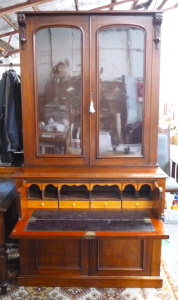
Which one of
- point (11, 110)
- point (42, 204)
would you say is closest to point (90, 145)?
point (42, 204)

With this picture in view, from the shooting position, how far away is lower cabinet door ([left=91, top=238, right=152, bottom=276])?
82.0 inches

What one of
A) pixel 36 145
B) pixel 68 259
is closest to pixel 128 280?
pixel 68 259

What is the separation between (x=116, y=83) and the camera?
6.47 ft

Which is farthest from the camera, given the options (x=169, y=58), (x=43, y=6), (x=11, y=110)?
(x=169, y=58)

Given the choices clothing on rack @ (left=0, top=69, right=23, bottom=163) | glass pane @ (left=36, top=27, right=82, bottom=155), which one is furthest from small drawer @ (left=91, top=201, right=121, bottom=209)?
clothing on rack @ (left=0, top=69, right=23, bottom=163)

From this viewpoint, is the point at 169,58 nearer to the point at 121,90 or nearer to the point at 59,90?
the point at 121,90

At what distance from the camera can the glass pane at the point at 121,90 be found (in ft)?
6.34

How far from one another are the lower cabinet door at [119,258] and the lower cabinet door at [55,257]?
0.08 m

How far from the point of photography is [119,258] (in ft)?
6.91

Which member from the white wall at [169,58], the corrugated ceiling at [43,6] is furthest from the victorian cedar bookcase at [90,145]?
the white wall at [169,58]

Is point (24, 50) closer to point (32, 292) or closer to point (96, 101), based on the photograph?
point (96, 101)

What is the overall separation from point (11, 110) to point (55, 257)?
3.82 feet

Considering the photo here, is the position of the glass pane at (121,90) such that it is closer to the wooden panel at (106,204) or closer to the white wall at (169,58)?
the wooden panel at (106,204)

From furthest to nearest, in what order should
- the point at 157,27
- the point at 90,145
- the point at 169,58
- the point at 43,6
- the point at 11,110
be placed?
1. the point at 169,58
2. the point at 43,6
3. the point at 11,110
4. the point at 90,145
5. the point at 157,27
